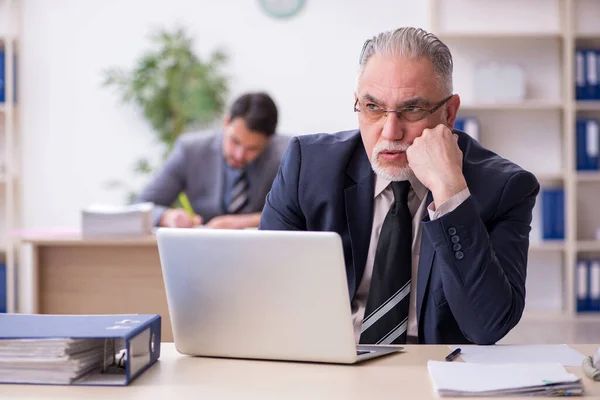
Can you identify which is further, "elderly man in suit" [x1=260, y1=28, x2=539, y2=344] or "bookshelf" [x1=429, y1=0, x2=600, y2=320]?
"bookshelf" [x1=429, y1=0, x2=600, y2=320]

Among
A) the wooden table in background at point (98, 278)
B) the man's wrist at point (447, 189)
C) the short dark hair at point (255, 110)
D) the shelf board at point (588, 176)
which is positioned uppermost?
the short dark hair at point (255, 110)

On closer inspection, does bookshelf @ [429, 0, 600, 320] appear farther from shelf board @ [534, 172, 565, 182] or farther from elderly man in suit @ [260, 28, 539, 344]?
elderly man in suit @ [260, 28, 539, 344]

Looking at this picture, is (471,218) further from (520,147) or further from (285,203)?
(520,147)

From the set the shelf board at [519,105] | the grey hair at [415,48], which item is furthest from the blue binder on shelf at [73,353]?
the shelf board at [519,105]

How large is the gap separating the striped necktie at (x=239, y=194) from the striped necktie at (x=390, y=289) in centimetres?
228

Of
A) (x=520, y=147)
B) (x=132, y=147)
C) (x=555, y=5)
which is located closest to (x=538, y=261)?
(x=520, y=147)

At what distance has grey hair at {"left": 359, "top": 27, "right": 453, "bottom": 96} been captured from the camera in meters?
1.69

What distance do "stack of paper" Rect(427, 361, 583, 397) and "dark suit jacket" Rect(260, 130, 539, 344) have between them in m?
0.29

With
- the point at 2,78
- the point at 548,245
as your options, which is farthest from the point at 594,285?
the point at 2,78

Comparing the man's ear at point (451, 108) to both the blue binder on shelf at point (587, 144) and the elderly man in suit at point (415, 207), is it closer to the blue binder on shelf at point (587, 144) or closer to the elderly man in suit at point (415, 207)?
the elderly man in suit at point (415, 207)

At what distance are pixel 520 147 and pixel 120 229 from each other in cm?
284

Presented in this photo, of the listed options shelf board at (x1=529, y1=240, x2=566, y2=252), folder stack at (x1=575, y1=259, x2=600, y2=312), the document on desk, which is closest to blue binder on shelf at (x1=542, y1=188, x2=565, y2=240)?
shelf board at (x1=529, y1=240, x2=566, y2=252)

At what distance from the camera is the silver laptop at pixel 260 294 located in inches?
48.5

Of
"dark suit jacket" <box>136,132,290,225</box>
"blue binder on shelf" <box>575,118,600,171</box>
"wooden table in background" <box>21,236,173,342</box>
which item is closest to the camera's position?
"wooden table in background" <box>21,236,173,342</box>
